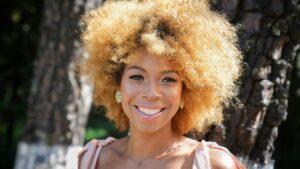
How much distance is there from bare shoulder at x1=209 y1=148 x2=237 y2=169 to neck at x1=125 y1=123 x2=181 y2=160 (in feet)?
0.82

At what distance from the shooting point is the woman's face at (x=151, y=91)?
3043mm

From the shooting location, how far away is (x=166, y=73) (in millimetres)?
3053

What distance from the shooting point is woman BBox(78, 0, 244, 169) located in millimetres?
3055

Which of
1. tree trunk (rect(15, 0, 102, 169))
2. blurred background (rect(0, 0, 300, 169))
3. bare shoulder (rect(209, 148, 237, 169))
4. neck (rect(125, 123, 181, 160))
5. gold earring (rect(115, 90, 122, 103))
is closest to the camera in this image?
bare shoulder (rect(209, 148, 237, 169))

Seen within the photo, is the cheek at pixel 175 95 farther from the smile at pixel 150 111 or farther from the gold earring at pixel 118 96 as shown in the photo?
the gold earring at pixel 118 96

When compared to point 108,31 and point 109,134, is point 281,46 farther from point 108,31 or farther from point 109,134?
point 109,134

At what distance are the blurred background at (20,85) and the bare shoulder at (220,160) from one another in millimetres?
4946

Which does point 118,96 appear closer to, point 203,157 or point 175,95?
point 175,95

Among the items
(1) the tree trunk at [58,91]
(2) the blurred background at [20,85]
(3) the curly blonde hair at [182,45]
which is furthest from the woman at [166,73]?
(2) the blurred background at [20,85]

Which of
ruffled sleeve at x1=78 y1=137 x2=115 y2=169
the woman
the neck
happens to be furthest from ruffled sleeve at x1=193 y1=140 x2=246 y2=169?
ruffled sleeve at x1=78 y1=137 x2=115 y2=169

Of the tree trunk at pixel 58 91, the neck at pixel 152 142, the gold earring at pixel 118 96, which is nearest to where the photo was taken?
the neck at pixel 152 142

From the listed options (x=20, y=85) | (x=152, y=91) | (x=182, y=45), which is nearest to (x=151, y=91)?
(x=152, y=91)

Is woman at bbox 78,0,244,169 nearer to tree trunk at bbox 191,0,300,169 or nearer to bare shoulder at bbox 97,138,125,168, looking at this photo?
bare shoulder at bbox 97,138,125,168

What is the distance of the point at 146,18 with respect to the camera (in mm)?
3146
